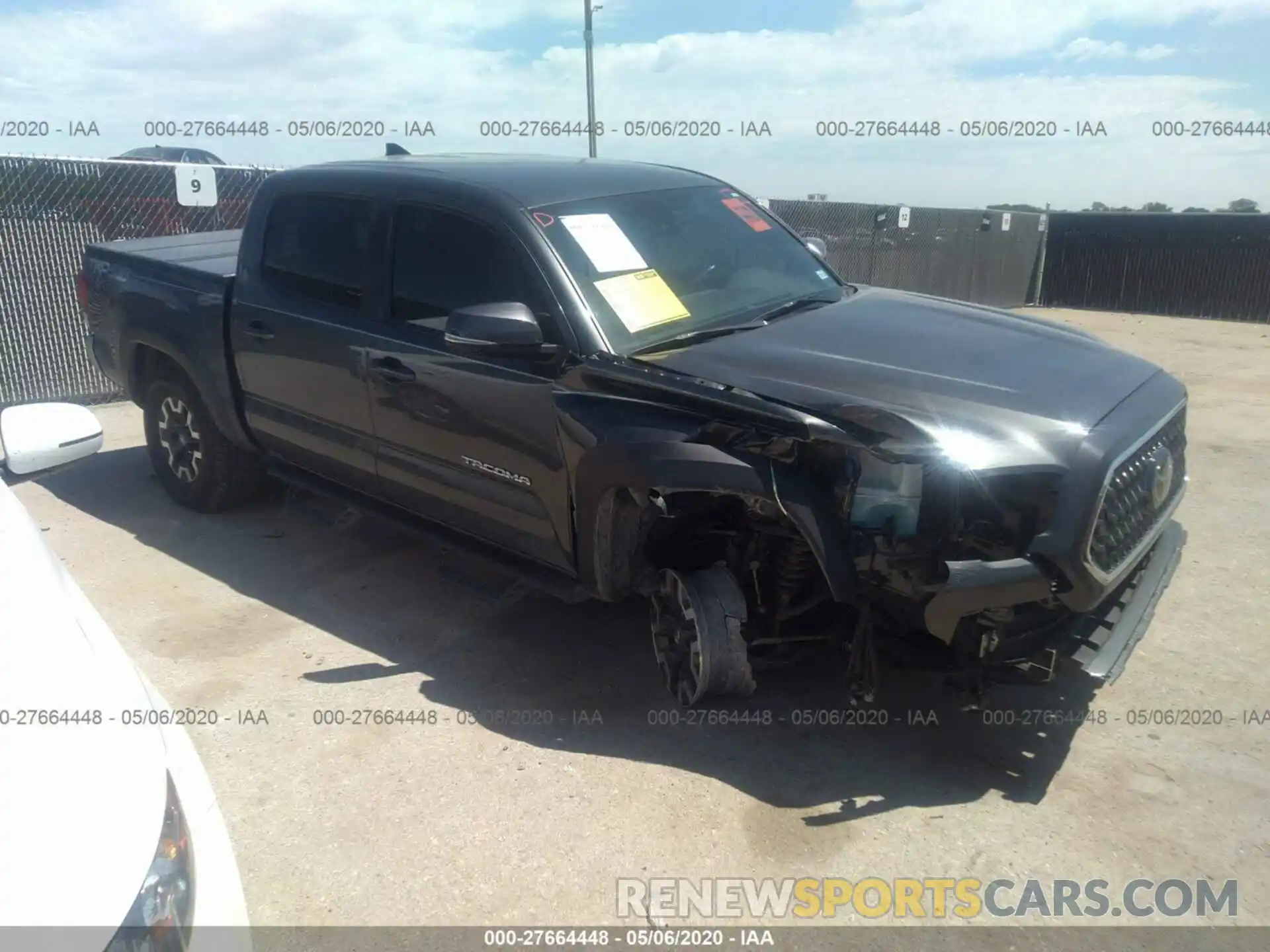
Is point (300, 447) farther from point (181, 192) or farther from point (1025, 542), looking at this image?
point (181, 192)

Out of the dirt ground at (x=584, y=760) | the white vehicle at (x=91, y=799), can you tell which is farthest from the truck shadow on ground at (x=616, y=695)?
the white vehicle at (x=91, y=799)

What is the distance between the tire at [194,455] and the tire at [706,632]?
2942mm

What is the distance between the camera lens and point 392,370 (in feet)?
14.5

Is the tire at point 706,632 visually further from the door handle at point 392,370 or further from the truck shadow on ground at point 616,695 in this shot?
the door handle at point 392,370

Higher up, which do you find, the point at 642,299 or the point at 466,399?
the point at 642,299

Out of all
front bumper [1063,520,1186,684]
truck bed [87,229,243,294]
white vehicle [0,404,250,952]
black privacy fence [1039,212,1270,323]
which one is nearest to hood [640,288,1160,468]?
front bumper [1063,520,1186,684]

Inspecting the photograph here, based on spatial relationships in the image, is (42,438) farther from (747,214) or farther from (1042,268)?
(1042,268)

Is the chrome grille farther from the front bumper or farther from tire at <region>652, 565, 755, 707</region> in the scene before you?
tire at <region>652, 565, 755, 707</region>

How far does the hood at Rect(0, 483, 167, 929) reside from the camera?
1556 mm

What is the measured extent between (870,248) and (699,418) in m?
11.2

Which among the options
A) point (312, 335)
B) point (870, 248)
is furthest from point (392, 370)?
point (870, 248)

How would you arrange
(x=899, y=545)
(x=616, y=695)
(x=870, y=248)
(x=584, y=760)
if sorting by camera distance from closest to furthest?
(x=899, y=545), (x=584, y=760), (x=616, y=695), (x=870, y=248)

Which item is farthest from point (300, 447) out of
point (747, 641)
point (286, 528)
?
point (747, 641)

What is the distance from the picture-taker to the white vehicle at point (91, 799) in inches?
61.3
